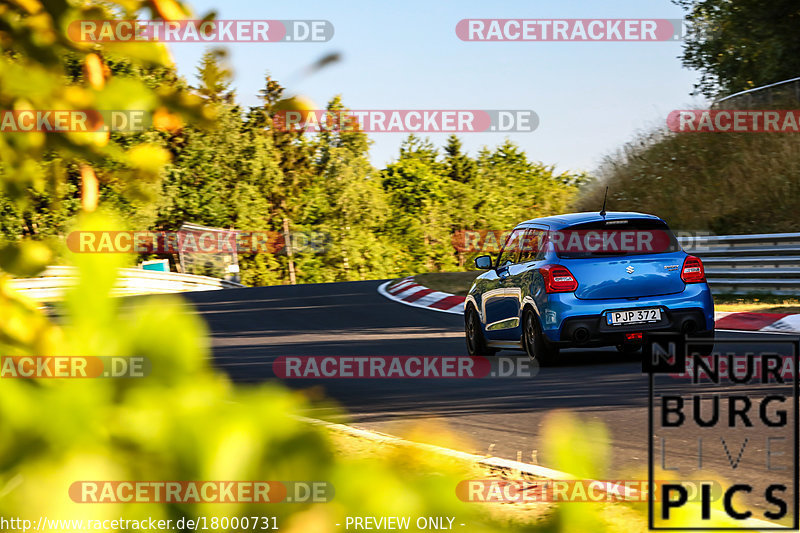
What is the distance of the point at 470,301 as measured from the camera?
510 inches

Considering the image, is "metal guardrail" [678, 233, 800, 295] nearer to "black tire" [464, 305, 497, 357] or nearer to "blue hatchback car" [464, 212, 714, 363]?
"black tire" [464, 305, 497, 357]

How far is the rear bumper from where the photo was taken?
421 inches

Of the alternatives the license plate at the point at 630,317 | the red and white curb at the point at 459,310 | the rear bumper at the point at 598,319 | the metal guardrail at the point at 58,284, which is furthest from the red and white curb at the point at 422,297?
the metal guardrail at the point at 58,284

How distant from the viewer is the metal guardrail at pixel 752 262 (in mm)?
18250

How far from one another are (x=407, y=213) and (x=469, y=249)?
55.6ft

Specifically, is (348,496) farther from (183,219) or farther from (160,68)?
(183,219)

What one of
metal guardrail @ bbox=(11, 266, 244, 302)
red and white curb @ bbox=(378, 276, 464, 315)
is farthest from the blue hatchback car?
metal guardrail @ bbox=(11, 266, 244, 302)

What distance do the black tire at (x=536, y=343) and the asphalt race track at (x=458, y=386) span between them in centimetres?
13

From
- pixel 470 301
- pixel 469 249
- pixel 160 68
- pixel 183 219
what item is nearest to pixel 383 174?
pixel 469 249

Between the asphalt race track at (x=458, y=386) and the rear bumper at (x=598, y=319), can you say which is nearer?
the asphalt race track at (x=458, y=386)

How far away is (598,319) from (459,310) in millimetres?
8365

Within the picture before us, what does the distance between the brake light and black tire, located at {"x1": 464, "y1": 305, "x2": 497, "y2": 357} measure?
5.78ft

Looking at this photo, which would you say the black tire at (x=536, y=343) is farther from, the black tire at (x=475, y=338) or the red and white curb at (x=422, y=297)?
the red and white curb at (x=422, y=297)

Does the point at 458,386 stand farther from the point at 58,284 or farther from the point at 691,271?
the point at 58,284
